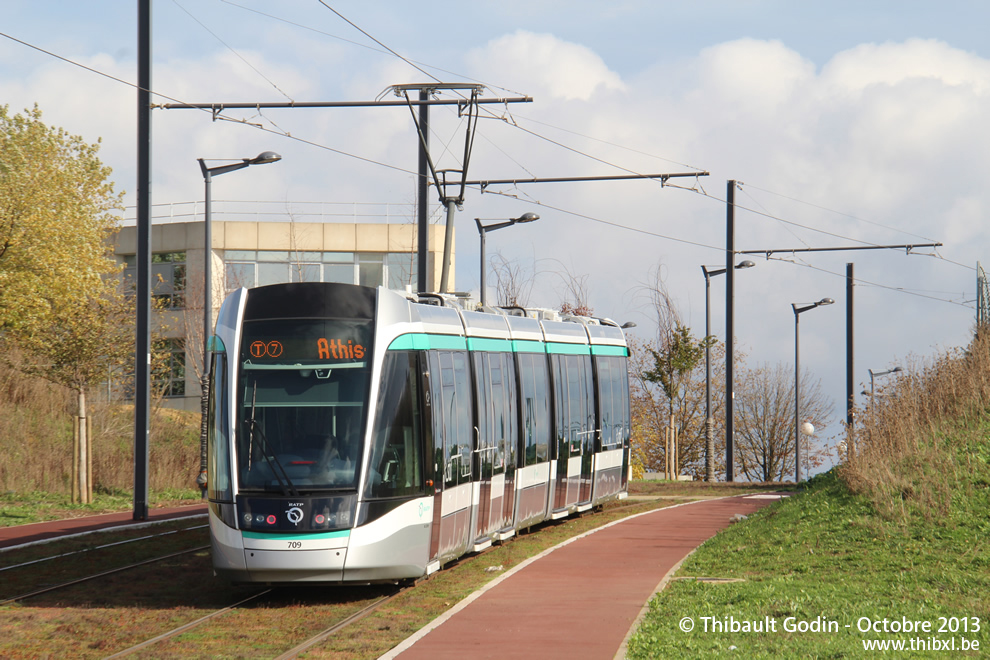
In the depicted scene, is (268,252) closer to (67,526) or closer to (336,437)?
(67,526)

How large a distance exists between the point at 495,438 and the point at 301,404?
4761 millimetres

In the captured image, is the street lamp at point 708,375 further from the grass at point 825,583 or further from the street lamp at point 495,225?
the grass at point 825,583

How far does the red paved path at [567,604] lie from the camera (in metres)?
10.3

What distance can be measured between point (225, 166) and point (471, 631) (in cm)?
1552

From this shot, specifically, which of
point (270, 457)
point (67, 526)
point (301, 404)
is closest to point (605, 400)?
point (67, 526)

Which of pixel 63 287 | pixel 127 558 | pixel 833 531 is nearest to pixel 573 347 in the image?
pixel 833 531

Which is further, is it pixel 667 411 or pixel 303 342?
pixel 667 411

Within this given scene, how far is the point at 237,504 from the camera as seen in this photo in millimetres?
12805

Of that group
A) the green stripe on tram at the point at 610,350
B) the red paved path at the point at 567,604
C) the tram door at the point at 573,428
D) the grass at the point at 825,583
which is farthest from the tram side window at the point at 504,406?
the green stripe on tram at the point at 610,350

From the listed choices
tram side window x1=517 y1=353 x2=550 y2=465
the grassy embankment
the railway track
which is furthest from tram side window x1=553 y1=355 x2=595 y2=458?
the railway track

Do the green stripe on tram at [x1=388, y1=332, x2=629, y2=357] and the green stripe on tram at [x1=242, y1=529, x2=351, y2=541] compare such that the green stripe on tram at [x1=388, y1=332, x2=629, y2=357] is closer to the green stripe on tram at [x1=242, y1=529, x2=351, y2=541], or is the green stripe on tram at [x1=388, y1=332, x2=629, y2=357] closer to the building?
the green stripe on tram at [x1=242, y1=529, x2=351, y2=541]

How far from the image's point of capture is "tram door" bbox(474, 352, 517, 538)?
16609mm

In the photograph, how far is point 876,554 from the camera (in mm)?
14891

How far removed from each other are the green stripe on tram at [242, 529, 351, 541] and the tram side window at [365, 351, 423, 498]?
541mm
